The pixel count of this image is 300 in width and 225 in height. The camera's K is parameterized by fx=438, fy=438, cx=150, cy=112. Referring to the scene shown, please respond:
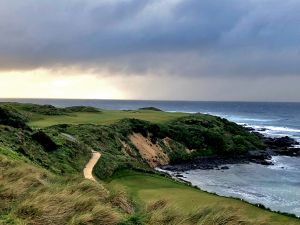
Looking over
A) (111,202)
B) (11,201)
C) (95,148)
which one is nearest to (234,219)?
(111,202)

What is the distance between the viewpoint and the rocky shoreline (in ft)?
174

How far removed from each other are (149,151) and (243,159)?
13.6 m

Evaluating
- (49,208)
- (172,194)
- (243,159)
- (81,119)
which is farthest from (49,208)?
(81,119)

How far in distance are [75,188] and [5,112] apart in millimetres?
29409

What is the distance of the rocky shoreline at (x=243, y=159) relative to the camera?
52906mm

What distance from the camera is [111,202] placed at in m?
14.9

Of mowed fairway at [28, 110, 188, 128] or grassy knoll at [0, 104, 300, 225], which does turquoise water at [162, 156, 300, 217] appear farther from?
mowed fairway at [28, 110, 188, 128]

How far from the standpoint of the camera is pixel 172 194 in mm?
25875

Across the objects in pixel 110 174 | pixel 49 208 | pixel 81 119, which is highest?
pixel 49 208

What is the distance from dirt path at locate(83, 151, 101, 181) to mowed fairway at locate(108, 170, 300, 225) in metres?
1.68

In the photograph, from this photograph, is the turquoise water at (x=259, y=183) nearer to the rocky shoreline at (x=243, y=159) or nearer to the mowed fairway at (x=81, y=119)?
the rocky shoreline at (x=243, y=159)

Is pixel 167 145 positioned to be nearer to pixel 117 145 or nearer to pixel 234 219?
pixel 117 145

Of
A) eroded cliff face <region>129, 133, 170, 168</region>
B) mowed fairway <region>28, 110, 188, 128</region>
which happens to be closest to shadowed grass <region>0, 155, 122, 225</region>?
eroded cliff face <region>129, 133, 170, 168</region>

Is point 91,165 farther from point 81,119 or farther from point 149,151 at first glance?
point 81,119
